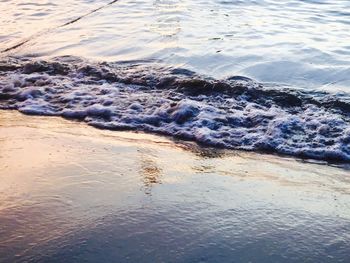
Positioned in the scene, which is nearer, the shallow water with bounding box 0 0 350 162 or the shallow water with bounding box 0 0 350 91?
the shallow water with bounding box 0 0 350 162

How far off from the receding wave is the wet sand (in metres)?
0.40

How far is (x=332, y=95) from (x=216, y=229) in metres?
3.54

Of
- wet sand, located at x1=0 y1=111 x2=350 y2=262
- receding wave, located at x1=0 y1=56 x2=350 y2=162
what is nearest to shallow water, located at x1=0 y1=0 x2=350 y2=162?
receding wave, located at x1=0 y1=56 x2=350 y2=162

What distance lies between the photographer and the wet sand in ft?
9.14

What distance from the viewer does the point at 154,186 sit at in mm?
3602

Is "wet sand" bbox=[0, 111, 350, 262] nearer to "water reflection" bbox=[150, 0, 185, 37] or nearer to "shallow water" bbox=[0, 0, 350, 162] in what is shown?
"shallow water" bbox=[0, 0, 350, 162]

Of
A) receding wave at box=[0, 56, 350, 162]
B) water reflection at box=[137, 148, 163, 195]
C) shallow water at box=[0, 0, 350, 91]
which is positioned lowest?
receding wave at box=[0, 56, 350, 162]

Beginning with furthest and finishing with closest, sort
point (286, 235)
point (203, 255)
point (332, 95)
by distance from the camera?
point (332, 95)
point (286, 235)
point (203, 255)

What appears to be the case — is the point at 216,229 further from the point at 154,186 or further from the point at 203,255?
the point at 154,186

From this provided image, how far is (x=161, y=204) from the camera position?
10.8ft

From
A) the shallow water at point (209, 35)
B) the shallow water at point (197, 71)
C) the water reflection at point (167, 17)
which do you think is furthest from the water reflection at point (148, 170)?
the water reflection at point (167, 17)

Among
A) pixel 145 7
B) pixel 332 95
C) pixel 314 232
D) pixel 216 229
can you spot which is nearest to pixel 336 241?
pixel 314 232

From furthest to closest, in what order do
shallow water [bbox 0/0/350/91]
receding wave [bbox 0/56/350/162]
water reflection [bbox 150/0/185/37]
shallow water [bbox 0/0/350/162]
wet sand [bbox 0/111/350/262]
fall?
water reflection [bbox 150/0/185/37] < shallow water [bbox 0/0/350/91] < shallow water [bbox 0/0/350/162] < receding wave [bbox 0/56/350/162] < wet sand [bbox 0/111/350/262]

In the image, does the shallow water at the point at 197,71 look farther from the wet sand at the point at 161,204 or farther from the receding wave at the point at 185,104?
the wet sand at the point at 161,204
